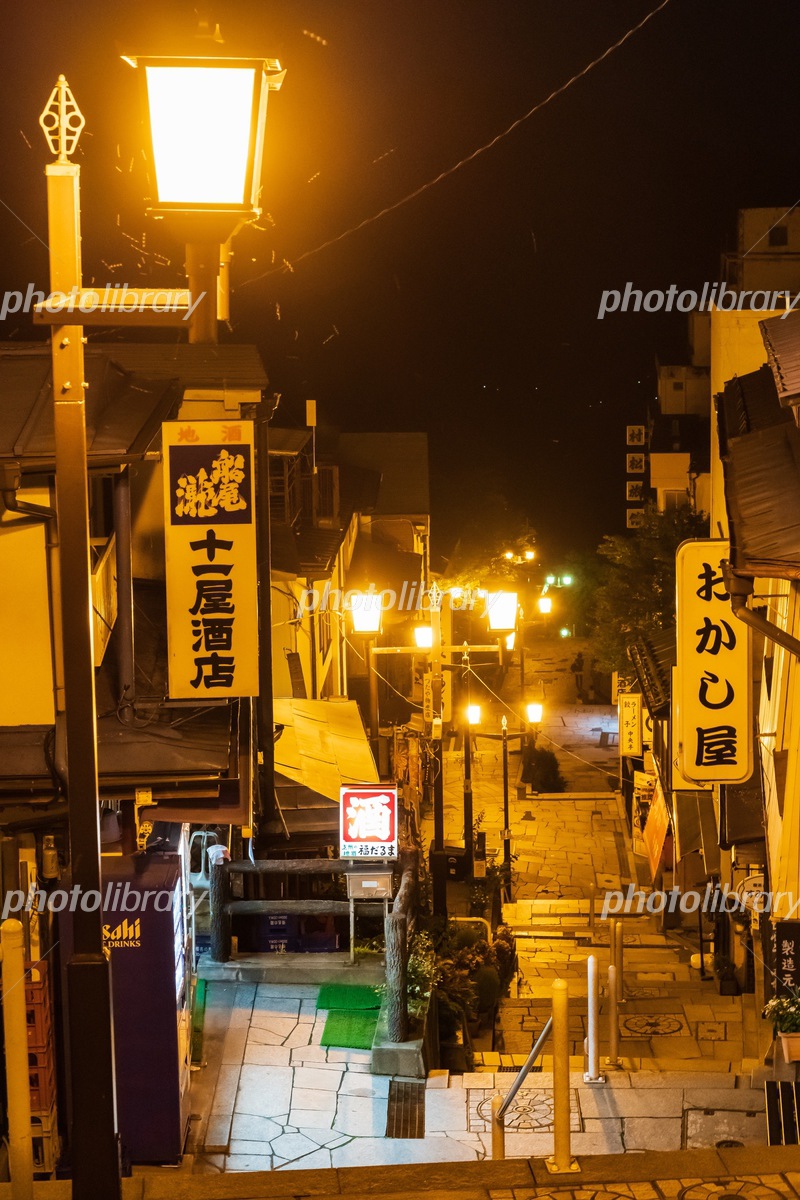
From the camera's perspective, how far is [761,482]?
36.3 ft

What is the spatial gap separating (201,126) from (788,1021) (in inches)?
340

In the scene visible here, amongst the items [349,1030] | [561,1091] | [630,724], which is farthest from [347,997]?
[630,724]

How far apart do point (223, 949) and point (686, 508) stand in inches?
1065

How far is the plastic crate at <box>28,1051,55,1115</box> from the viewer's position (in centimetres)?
1091

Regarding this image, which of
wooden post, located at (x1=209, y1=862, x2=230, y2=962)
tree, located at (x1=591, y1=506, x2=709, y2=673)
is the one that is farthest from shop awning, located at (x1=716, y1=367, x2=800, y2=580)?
tree, located at (x1=591, y1=506, x2=709, y2=673)

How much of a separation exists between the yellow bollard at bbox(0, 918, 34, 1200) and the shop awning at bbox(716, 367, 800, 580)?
620 cm

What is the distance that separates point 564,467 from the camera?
74.8 m

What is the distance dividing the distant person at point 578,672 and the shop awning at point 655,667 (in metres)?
30.6

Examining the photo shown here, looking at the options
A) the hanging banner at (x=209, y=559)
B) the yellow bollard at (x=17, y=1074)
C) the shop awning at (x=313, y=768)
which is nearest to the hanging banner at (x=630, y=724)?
the shop awning at (x=313, y=768)

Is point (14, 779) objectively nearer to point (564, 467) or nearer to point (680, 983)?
point (680, 983)

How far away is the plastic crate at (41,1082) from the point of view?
429 inches

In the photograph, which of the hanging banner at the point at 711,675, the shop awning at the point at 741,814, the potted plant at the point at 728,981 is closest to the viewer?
the hanging banner at the point at 711,675

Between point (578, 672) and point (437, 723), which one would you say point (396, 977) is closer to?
point (437, 723)

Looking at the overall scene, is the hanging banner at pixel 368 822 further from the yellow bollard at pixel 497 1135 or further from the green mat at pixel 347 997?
the yellow bollard at pixel 497 1135
